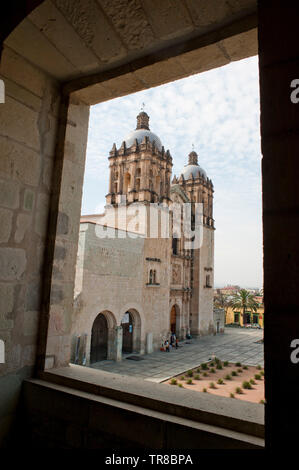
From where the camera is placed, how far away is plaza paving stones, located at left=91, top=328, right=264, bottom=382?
13086 mm

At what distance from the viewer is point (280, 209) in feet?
2.84

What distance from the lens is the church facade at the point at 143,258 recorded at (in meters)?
13.8

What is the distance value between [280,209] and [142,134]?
2063 centimetres

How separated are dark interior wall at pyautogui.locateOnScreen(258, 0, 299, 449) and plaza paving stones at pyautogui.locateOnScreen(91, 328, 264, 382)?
1150 centimetres

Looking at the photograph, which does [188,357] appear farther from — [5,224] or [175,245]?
[5,224]

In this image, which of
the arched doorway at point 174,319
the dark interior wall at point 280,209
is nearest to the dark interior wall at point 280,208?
the dark interior wall at point 280,209

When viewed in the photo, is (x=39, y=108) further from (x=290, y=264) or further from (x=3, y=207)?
(x=290, y=264)

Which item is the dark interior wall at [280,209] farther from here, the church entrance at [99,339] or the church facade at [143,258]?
the church entrance at [99,339]

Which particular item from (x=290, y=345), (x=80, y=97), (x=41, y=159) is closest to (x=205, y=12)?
(x=80, y=97)

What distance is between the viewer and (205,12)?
1642mm

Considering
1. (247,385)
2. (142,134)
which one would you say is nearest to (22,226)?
(247,385)

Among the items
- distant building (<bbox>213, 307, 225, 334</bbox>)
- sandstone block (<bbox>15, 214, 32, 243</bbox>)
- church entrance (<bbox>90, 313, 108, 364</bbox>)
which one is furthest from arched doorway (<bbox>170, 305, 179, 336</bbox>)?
sandstone block (<bbox>15, 214, 32, 243</bbox>)

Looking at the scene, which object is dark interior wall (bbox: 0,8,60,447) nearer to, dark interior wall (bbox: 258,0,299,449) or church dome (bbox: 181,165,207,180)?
dark interior wall (bbox: 258,0,299,449)
